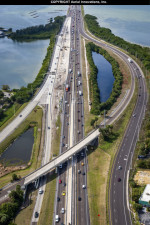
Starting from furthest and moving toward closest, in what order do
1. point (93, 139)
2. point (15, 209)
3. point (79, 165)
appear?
point (93, 139)
point (79, 165)
point (15, 209)

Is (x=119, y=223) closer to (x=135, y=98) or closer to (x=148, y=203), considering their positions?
(x=148, y=203)

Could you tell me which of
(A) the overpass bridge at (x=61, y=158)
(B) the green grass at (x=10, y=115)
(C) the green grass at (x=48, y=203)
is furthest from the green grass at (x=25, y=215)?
Result: (B) the green grass at (x=10, y=115)

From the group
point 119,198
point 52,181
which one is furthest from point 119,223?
point 52,181

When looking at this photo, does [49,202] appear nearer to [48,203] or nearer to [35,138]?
[48,203]

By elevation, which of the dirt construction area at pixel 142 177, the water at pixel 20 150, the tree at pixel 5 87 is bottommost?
the dirt construction area at pixel 142 177

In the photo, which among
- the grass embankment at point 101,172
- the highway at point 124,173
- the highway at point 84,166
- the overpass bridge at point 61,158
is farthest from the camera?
the overpass bridge at point 61,158

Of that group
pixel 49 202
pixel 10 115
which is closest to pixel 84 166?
pixel 49 202

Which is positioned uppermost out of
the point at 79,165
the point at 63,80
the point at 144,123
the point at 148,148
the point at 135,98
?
the point at 63,80

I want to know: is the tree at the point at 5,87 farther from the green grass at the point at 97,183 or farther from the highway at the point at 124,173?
the highway at the point at 124,173
